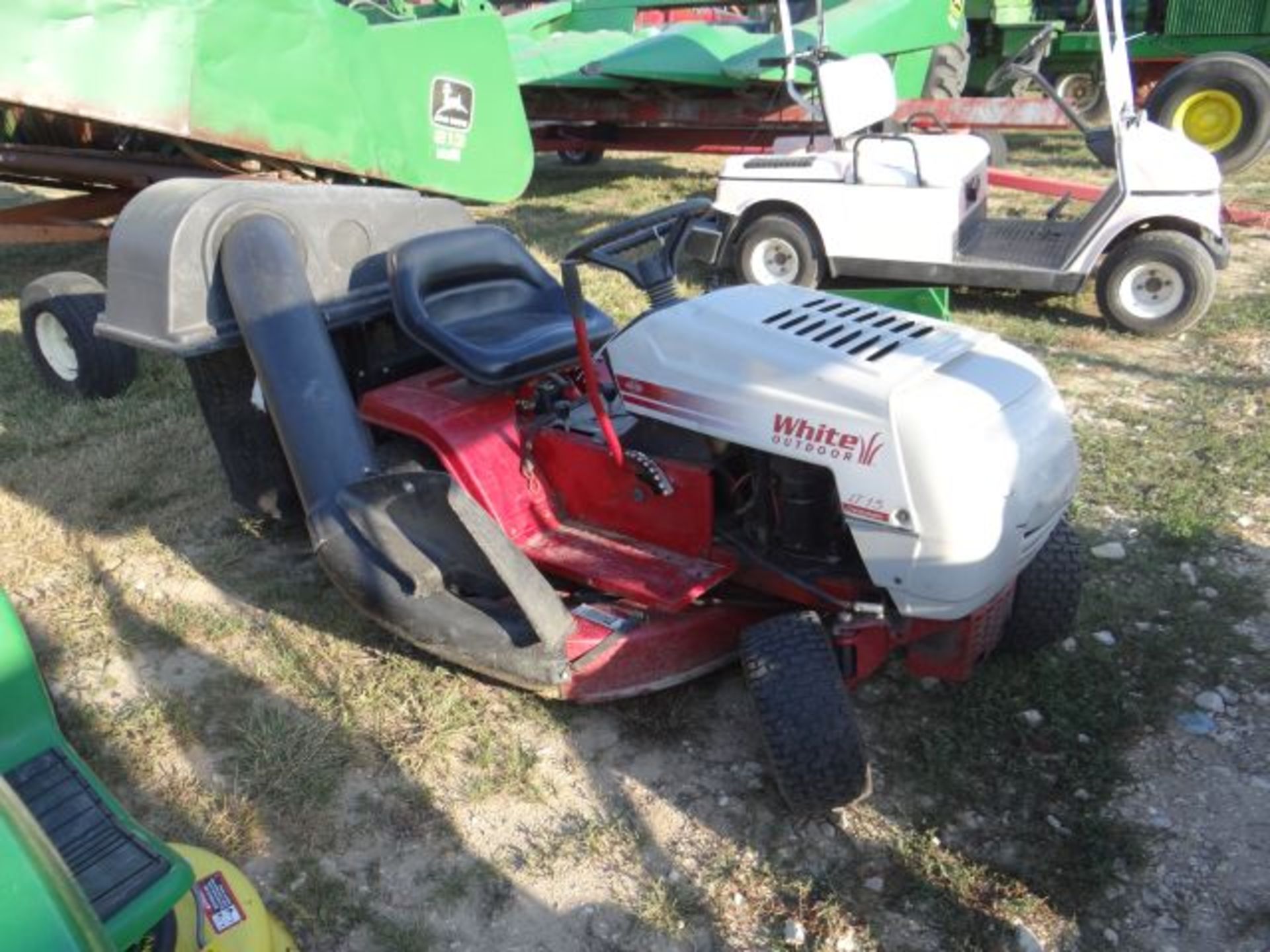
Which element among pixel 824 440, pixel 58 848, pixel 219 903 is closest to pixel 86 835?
pixel 58 848

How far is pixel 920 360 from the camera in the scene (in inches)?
82.4

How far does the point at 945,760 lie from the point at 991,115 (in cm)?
560

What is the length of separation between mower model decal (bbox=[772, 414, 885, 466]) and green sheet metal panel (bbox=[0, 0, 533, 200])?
3.00 metres

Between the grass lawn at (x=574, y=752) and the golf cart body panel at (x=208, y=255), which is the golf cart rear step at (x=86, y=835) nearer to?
the grass lawn at (x=574, y=752)

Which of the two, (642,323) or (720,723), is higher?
(642,323)

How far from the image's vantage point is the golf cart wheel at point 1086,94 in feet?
33.0

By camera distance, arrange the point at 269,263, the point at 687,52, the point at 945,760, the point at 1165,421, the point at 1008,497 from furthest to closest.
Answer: the point at 687,52 → the point at 1165,421 → the point at 269,263 → the point at 945,760 → the point at 1008,497

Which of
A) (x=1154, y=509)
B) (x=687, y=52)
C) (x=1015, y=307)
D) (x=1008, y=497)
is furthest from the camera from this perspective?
(x=687, y=52)

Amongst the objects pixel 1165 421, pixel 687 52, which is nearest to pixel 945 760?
pixel 1165 421

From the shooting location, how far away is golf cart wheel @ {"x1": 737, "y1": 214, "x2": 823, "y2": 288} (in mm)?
5336

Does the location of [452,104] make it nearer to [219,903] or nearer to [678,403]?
[678,403]

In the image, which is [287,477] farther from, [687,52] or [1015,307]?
[687,52]

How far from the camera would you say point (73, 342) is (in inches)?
164

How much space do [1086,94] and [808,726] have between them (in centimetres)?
1005
